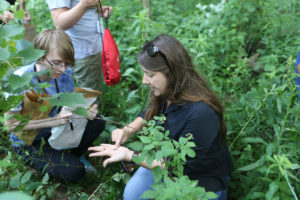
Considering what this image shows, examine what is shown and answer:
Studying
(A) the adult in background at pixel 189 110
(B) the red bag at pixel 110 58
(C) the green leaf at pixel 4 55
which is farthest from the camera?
(B) the red bag at pixel 110 58

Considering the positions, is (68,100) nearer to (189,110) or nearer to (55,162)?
(189,110)

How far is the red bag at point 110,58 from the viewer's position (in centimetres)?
222

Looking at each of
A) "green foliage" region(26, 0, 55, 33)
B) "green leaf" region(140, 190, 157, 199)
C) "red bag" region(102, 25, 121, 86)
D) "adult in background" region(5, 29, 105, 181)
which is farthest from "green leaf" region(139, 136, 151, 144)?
"green foliage" region(26, 0, 55, 33)

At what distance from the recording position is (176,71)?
155 centimetres

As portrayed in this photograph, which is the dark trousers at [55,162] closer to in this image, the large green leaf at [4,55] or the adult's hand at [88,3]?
the adult's hand at [88,3]

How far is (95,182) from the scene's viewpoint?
2.15m

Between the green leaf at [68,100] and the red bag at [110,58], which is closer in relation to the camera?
the green leaf at [68,100]

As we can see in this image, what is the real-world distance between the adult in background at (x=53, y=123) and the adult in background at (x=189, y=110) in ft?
1.79

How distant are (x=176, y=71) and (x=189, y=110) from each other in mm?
249

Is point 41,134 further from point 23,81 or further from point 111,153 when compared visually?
point 23,81

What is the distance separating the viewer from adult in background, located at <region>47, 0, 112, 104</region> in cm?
207

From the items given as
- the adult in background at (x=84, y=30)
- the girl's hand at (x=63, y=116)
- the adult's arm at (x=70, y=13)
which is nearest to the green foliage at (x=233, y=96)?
the adult in background at (x=84, y=30)

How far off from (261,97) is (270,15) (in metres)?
2.60

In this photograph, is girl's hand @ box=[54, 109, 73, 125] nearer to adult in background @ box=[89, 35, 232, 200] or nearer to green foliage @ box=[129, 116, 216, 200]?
adult in background @ box=[89, 35, 232, 200]
